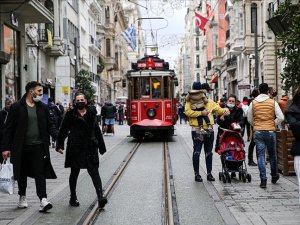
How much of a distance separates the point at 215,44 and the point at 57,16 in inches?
1481

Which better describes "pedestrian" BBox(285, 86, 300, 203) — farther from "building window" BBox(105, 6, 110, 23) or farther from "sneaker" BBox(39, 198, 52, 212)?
"building window" BBox(105, 6, 110, 23)

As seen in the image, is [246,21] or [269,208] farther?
[246,21]

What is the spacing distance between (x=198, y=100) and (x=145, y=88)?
550 inches

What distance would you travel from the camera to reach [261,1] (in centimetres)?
4534

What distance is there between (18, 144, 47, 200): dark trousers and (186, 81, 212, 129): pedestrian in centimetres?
378

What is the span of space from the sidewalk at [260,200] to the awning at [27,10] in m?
12.7

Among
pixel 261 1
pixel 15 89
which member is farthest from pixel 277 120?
pixel 261 1

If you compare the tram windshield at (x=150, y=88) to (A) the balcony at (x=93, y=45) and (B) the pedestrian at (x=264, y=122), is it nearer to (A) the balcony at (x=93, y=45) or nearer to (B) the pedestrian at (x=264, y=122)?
(B) the pedestrian at (x=264, y=122)

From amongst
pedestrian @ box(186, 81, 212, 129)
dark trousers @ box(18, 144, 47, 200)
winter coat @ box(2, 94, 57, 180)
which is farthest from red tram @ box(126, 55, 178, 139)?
dark trousers @ box(18, 144, 47, 200)

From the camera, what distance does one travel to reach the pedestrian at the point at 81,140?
917 cm

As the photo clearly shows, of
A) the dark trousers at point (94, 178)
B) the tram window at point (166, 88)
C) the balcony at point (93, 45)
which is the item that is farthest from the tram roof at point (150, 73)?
the balcony at point (93, 45)

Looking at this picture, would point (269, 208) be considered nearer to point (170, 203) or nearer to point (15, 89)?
point (170, 203)

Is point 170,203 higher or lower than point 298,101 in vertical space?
lower

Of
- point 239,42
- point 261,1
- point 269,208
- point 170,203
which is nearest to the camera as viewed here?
point 269,208
